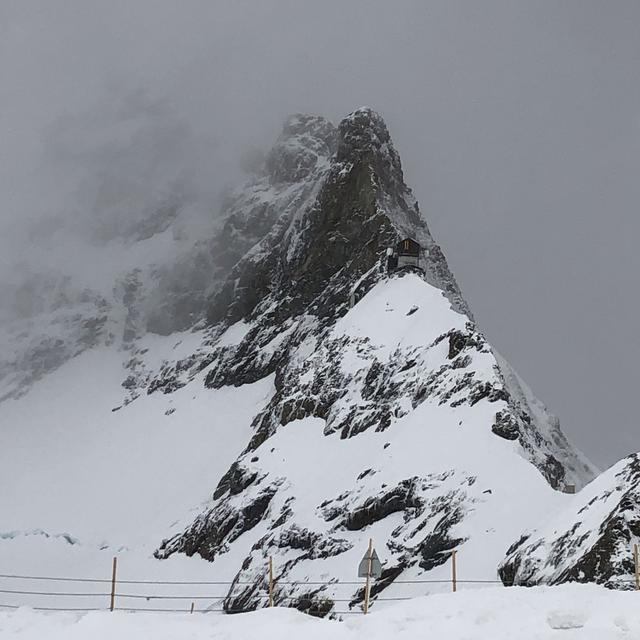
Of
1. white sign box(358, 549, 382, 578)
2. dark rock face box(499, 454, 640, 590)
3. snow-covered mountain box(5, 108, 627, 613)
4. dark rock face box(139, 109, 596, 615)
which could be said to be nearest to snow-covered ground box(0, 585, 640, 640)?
white sign box(358, 549, 382, 578)

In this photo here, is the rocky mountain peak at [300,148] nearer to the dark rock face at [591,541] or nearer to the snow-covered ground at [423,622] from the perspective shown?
the dark rock face at [591,541]

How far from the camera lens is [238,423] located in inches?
3221

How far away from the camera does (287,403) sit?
197 ft

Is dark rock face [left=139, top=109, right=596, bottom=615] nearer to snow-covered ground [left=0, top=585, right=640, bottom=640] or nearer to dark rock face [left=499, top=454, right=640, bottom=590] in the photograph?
dark rock face [left=499, top=454, right=640, bottom=590]

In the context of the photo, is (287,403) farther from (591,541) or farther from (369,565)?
(369,565)

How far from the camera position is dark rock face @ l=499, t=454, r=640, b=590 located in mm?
18422

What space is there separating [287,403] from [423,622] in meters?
46.3

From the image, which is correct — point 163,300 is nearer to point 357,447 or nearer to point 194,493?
point 194,493

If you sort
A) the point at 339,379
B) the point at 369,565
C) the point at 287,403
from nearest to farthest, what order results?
the point at 369,565 → the point at 339,379 → the point at 287,403

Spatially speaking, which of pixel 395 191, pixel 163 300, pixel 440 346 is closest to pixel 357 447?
pixel 440 346

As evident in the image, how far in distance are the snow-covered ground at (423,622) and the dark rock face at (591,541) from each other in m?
4.72

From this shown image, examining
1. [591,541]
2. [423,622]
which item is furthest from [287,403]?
[423,622]

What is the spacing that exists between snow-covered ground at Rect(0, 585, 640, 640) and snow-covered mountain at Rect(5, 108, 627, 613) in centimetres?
898

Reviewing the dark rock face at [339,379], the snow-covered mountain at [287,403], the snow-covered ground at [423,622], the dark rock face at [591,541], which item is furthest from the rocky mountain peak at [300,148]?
the snow-covered ground at [423,622]
